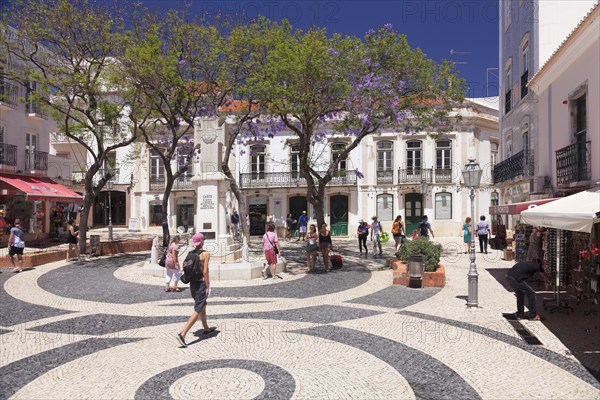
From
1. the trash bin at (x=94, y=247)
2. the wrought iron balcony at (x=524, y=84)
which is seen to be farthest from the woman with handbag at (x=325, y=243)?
the wrought iron balcony at (x=524, y=84)

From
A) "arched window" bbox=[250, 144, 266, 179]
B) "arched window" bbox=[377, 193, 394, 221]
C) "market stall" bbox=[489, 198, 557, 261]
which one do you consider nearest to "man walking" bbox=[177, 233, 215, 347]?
"market stall" bbox=[489, 198, 557, 261]

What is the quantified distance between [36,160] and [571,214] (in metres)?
22.3


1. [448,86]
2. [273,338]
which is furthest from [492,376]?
[448,86]

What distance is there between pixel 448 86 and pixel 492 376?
12293 mm

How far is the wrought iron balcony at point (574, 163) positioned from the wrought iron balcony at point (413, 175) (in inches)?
593

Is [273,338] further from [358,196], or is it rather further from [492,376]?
[358,196]

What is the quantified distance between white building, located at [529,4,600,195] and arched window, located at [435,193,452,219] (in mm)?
13191

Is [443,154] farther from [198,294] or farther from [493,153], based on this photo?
[198,294]

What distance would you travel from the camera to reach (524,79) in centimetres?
1642

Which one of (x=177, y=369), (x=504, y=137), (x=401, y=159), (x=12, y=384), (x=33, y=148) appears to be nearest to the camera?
(x=12, y=384)

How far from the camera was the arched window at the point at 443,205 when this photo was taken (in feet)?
91.0

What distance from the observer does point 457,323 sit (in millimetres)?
7461

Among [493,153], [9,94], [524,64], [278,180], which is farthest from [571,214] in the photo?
[493,153]

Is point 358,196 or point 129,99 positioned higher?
point 129,99
